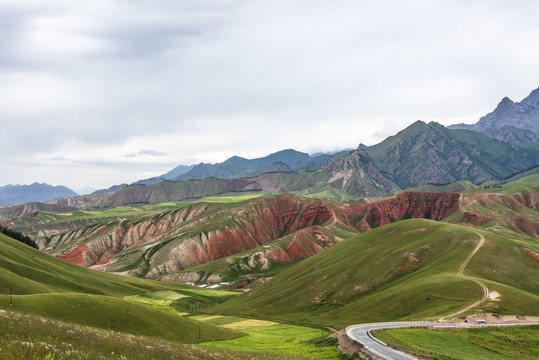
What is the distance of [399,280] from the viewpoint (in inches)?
5079

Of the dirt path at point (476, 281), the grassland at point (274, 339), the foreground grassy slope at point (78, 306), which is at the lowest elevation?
the grassland at point (274, 339)

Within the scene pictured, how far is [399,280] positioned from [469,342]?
69.8 meters

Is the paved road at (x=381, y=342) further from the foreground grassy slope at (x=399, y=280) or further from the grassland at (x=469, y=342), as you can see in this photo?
the foreground grassy slope at (x=399, y=280)

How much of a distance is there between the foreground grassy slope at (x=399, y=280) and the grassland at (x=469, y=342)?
15529 millimetres

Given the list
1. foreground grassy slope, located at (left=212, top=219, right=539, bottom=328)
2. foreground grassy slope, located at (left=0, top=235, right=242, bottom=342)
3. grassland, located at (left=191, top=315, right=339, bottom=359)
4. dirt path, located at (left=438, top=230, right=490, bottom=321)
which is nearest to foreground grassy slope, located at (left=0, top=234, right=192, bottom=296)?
foreground grassy slope, located at (left=0, top=235, right=242, bottom=342)

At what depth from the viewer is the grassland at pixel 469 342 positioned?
54.1 m

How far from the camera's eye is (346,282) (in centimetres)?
14038

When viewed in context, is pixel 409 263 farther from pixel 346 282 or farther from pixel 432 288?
pixel 432 288

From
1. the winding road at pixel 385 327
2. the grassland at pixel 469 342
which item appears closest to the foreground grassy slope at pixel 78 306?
the winding road at pixel 385 327

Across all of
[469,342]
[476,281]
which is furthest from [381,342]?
[476,281]

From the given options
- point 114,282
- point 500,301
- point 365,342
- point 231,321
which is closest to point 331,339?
point 365,342

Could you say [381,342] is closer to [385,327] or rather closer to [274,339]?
[385,327]

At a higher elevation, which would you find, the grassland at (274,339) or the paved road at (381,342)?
the paved road at (381,342)

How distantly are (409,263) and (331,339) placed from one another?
84775mm
